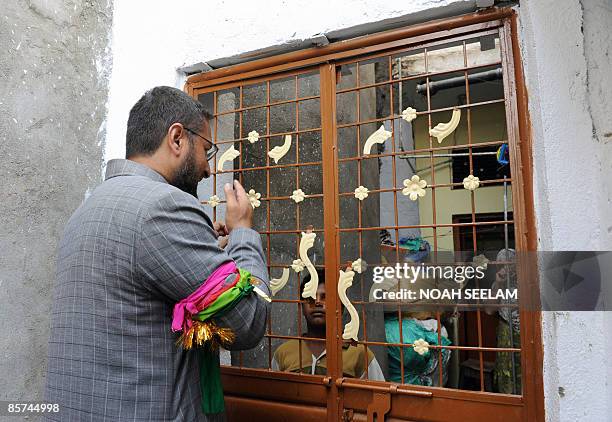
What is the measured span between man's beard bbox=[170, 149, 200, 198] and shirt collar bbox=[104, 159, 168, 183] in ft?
0.16

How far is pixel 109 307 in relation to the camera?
127cm

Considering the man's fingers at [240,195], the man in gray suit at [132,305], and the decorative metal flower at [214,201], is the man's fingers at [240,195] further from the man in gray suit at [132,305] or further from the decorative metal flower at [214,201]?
the decorative metal flower at [214,201]

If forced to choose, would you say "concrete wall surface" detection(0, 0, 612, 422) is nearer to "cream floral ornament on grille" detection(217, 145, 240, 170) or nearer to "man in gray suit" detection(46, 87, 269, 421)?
"cream floral ornament on grille" detection(217, 145, 240, 170)

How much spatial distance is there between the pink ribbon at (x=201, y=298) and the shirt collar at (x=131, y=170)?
42 centimetres

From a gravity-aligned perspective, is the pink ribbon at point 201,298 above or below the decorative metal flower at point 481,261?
below

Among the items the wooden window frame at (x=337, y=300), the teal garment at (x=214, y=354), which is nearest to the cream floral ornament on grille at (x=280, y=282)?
the wooden window frame at (x=337, y=300)

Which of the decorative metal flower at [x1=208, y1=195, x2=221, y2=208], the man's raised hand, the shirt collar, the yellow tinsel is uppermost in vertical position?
the decorative metal flower at [x1=208, y1=195, x2=221, y2=208]

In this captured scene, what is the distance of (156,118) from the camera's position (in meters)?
1.49

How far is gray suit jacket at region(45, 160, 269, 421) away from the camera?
1240mm

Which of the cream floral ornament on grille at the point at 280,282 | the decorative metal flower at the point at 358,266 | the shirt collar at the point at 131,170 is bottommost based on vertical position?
the cream floral ornament on grille at the point at 280,282

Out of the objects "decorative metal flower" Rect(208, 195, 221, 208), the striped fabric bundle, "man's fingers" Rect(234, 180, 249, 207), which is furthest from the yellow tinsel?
"decorative metal flower" Rect(208, 195, 221, 208)

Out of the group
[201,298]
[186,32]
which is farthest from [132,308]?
[186,32]

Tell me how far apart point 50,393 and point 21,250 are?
802mm

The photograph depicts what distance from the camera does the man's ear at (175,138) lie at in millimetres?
1481
